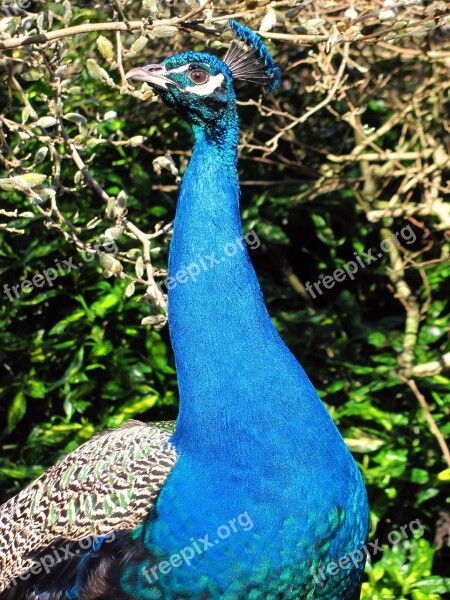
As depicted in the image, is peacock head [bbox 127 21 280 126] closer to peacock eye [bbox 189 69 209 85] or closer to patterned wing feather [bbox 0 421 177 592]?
peacock eye [bbox 189 69 209 85]

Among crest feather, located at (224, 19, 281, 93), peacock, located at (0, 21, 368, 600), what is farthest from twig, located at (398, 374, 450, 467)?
crest feather, located at (224, 19, 281, 93)

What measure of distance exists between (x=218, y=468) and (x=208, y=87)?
693 millimetres

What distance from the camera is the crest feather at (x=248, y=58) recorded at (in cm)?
179

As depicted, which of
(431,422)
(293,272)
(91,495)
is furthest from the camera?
(293,272)

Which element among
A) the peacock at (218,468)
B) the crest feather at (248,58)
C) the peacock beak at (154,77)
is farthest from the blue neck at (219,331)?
the crest feather at (248,58)

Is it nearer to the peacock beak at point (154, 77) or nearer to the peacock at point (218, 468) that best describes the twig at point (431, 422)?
the peacock at point (218, 468)

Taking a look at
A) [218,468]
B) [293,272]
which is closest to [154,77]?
[218,468]

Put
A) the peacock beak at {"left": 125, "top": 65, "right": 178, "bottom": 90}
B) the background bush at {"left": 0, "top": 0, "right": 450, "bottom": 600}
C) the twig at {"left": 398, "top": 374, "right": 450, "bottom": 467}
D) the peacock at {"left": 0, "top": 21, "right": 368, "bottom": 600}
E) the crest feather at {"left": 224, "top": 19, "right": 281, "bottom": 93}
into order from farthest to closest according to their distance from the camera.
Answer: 1. the background bush at {"left": 0, "top": 0, "right": 450, "bottom": 600}
2. the twig at {"left": 398, "top": 374, "right": 450, "bottom": 467}
3. the crest feather at {"left": 224, "top": 19, "right": 281, "bottom": 93}
4. the peacock beak at {"left": 125, "top": 65, "right": 178, "bottom": 90}
5. the peacock at {"left": 0, "top": 21, "right": 368, "bottom": 600}

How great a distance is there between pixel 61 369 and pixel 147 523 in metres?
1.37

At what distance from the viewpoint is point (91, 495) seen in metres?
1.78

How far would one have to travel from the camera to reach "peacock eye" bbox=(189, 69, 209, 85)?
1.64m

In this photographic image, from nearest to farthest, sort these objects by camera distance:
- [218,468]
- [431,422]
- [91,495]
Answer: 1. [218,468]
2. [91,495]
3. [431,422]

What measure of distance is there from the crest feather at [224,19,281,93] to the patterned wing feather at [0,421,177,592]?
2.53 ft

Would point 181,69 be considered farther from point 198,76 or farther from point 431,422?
point 431,422
